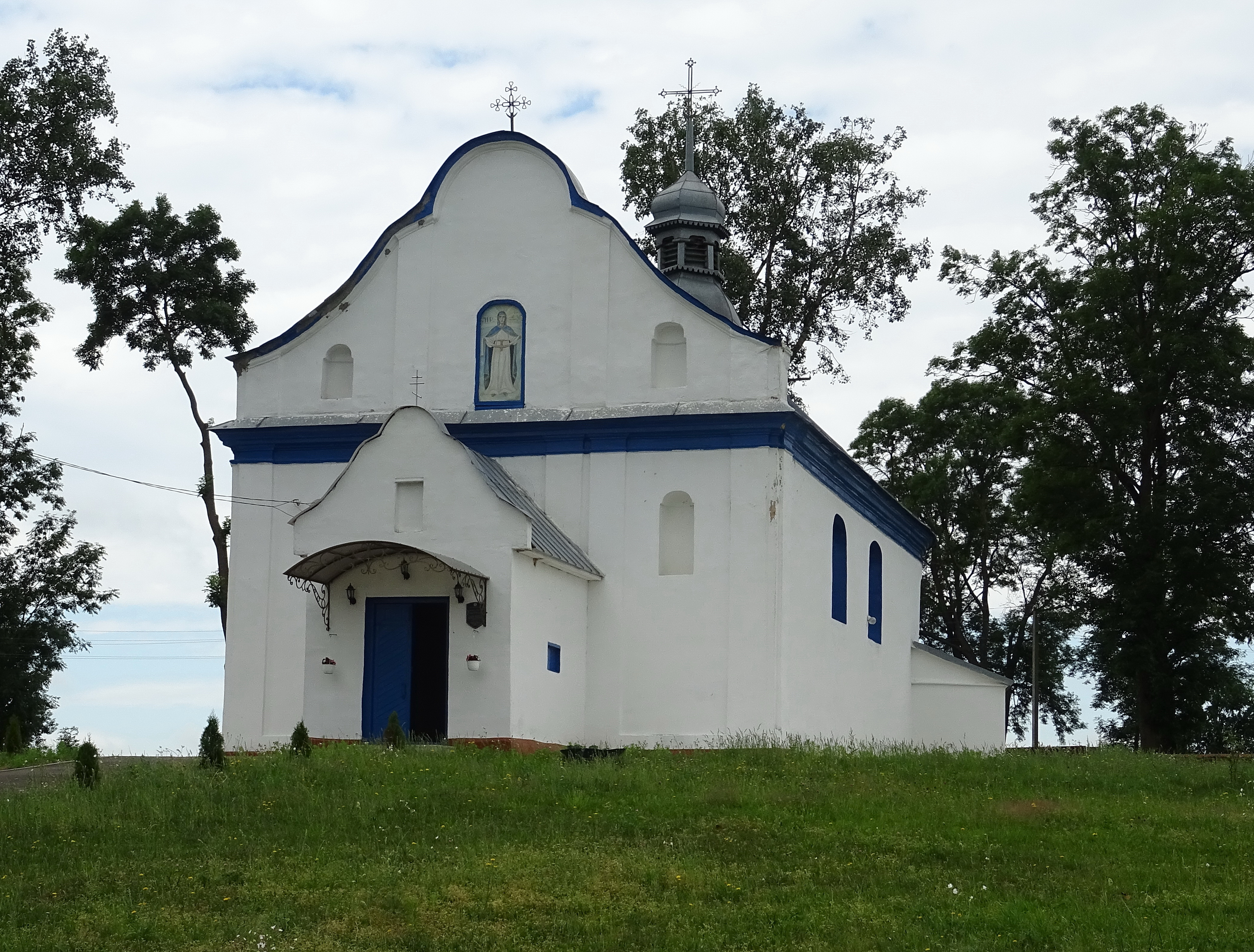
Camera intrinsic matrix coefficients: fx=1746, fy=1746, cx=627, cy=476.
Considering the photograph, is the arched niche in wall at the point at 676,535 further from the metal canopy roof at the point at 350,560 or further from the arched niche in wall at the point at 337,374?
the arched niche in wall at the point at 337,374

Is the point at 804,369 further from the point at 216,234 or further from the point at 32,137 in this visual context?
A: the point at 32,137

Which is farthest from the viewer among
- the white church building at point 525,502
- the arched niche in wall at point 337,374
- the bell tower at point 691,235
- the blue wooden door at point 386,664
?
the bell tower at point 691,235

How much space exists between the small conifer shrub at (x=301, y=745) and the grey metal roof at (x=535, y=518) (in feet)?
15.8

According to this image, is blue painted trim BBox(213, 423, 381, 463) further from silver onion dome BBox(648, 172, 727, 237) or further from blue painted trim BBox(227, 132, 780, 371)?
silver onion dome BBox(648, 172, 727, 237)

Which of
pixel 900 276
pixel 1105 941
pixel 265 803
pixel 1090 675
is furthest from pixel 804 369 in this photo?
pixel 1105 941

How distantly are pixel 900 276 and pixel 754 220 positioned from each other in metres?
3.78

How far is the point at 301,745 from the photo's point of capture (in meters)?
20.3

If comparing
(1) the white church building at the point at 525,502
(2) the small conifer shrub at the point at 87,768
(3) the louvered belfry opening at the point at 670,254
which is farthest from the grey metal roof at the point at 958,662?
(2) the small conifer shrub at the point at 87,768

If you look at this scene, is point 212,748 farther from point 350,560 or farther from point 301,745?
point 350,560

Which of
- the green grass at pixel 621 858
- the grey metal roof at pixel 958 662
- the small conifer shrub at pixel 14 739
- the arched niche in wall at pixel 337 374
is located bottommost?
the green grass at pixel 621 858

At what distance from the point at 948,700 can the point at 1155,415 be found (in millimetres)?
7876

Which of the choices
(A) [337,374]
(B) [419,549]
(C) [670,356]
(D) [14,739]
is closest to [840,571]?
(C) [670,356]

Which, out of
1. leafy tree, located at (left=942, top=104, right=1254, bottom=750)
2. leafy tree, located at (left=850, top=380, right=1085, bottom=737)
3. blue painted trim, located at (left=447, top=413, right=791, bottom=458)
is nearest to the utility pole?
leafy tree, located at (left=850, top=380, right=1085, bottom=737)

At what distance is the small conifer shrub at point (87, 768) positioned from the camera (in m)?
18.5
